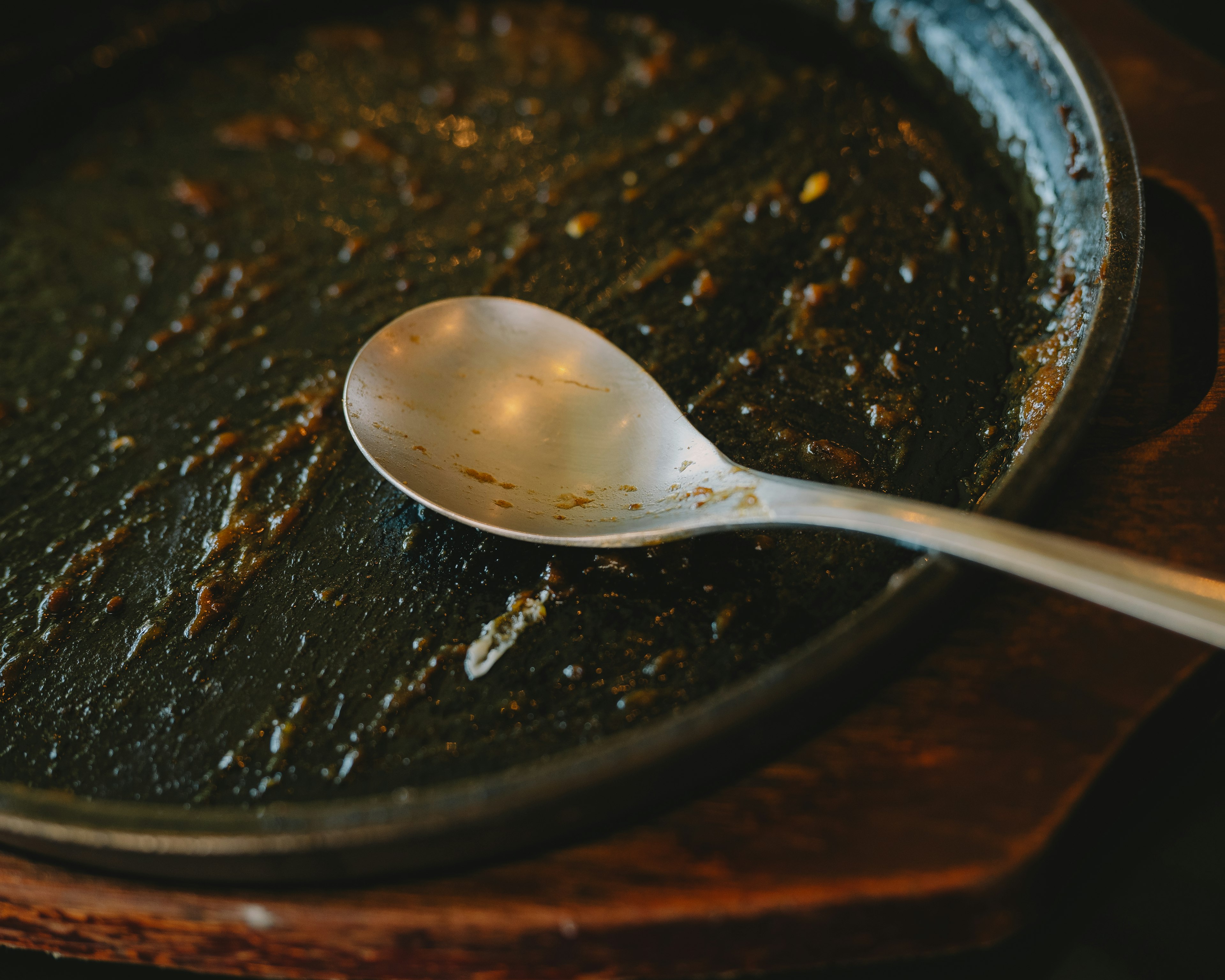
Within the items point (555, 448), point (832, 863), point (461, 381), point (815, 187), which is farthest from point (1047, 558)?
point (815, 187)

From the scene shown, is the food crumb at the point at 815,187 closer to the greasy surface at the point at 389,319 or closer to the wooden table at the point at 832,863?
the greasy surface at the point at 389,319

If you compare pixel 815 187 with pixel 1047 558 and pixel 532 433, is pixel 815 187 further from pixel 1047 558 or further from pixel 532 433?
pixel 1047 558

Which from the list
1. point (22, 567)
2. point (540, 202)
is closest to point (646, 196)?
point (540, 202)

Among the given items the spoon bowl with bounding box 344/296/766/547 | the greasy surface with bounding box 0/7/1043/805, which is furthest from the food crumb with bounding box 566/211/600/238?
the spoon bowl with bounding box 344/296/766/547

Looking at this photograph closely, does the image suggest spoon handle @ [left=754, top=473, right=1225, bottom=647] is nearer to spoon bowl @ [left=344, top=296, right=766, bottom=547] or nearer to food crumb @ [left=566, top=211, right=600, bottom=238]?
spoon bowl @ [left=344, top=296, right=766, bottom=547]

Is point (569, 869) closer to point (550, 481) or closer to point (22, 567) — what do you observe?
point (550, 481)

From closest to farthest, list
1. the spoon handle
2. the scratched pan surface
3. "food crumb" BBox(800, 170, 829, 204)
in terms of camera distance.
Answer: the spoon handle → the scratched pan surface → "food crumb" BBox(800, 170, 829, 204)

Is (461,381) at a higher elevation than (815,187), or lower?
lower

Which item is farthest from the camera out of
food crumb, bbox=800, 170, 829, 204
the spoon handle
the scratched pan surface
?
food crumb, bbox=800, 170, 829, 204
